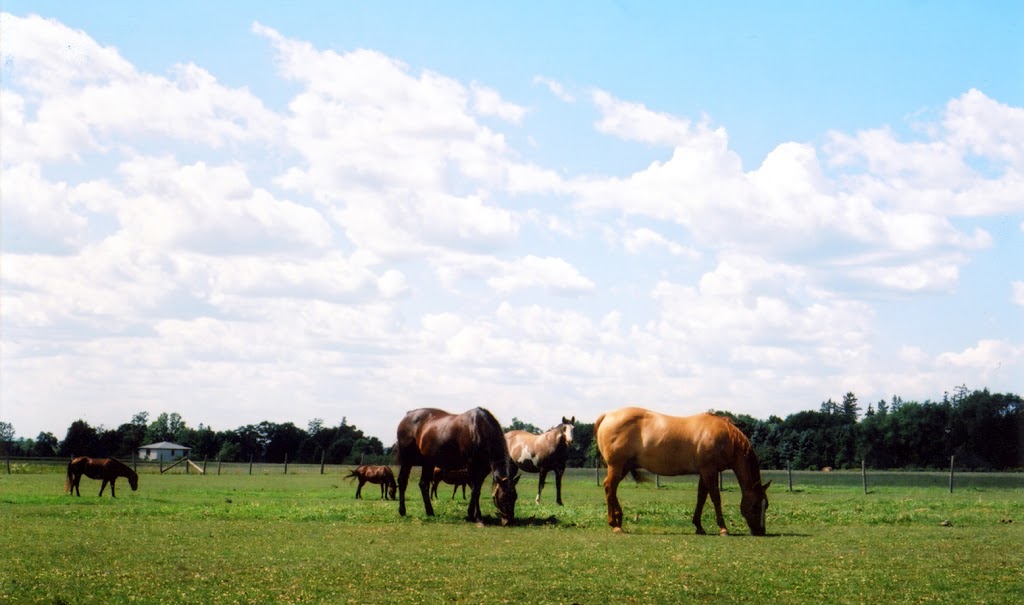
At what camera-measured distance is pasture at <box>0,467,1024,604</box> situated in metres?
11.4

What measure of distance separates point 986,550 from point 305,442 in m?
114

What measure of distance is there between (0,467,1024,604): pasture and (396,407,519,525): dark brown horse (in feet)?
2.28

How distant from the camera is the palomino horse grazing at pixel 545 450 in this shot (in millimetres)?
30938

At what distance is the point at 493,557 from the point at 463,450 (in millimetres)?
7510

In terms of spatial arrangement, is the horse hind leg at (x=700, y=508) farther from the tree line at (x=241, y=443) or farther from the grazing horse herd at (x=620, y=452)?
the tree line at (x=241, y=443)

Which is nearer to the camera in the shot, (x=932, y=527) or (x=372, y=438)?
(x=932, y=527)

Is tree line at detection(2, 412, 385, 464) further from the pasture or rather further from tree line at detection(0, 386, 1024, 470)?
the pasture

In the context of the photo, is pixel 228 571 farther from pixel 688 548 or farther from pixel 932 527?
pixel 932 527

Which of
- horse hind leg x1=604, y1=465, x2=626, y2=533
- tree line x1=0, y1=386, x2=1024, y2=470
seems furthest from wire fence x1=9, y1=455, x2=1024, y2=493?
horse hind leg x1=604, y1=465, x2=626, y2=533

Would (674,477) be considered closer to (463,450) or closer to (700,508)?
(463,450)

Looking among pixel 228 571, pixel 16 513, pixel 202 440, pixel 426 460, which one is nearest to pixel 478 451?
pixel 426 460

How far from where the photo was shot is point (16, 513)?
2319 centimetres

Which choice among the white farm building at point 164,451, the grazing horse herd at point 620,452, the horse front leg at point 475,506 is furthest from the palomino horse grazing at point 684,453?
the white farm building at point 164,451

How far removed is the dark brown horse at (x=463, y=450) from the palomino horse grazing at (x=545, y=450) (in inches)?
298
